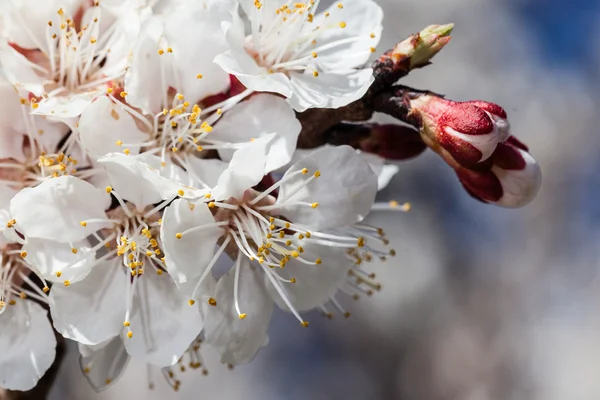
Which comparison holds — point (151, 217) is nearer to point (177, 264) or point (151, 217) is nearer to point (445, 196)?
point (177, 264)

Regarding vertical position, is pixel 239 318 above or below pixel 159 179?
below

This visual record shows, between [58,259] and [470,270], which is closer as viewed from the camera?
[58,259]

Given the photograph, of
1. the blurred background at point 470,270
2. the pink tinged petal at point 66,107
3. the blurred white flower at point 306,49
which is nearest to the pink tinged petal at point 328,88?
the blurred white flower at point 306,49

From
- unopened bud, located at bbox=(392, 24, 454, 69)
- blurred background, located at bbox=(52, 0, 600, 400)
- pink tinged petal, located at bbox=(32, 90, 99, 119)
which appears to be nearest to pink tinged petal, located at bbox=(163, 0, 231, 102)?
pink tinged petal, located at bbox=(32, 90, 99, 119)

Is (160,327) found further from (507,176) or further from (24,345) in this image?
(507,176)

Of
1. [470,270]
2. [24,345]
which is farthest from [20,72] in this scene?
[470,270]

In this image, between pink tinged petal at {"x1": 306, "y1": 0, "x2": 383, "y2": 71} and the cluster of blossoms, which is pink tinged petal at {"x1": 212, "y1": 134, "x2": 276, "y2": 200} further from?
pink tinged petal at {"x1": 306, "y1": 0, "x2": 383, "y2": 71}

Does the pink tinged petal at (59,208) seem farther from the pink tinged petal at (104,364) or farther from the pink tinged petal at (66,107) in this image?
the pink tinged petal at (104,364)

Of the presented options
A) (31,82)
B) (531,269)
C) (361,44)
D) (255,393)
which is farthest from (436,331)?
(31,82)
